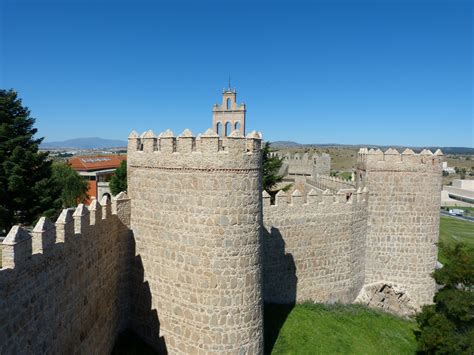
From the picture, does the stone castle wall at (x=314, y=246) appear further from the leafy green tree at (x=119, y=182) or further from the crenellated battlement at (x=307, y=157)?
the crenellated battlement at (x=307, y=157)

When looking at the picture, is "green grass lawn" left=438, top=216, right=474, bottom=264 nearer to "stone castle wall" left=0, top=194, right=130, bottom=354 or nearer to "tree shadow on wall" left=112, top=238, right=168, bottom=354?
"tree shadow on wall" left=112, top=238, right=168, bottom=354

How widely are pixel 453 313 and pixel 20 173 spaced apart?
17.7 meters

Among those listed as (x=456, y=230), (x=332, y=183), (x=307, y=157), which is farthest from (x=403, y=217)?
(x=456, y=230)

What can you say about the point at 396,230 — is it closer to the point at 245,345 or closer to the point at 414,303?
the point at 414,303

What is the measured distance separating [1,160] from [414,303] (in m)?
18.4

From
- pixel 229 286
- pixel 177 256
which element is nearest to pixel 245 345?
pixel 229 286

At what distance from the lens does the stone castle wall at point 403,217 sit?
47.0 feet

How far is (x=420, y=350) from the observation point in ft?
40.1

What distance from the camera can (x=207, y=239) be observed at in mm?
8250

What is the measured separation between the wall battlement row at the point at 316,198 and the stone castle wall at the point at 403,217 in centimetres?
71

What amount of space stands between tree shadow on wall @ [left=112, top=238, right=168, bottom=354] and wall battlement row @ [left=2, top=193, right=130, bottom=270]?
131 cm

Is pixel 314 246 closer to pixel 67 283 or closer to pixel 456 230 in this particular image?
pixel 67 283

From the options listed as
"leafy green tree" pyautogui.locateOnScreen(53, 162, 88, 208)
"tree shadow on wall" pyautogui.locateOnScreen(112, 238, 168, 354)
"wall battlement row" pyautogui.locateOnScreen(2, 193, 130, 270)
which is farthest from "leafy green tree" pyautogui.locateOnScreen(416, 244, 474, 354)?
"leafy green tree" pyautogui.locateOnScreen(53, 162, 88, 208)

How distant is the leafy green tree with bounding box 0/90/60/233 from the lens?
1709 centimetres
